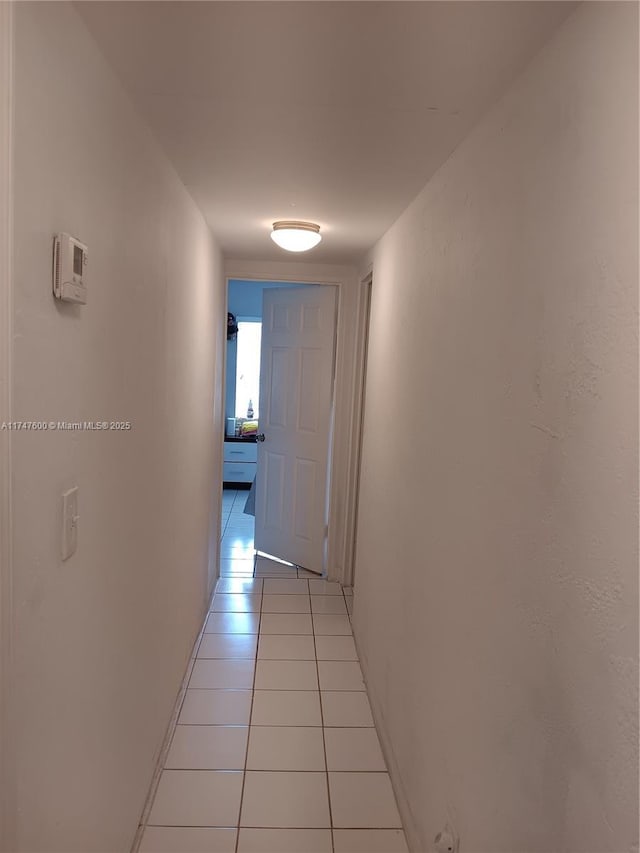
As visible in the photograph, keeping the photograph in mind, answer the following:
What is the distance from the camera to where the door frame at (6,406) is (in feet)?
3.16

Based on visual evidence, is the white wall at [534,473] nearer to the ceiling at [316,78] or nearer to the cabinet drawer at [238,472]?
the ceiling at [316,78]

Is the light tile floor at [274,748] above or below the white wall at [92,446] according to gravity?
A: below

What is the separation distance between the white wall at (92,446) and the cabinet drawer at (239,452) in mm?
5068

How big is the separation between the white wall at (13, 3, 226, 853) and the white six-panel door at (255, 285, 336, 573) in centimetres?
210

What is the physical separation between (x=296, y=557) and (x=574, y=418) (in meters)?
3.91

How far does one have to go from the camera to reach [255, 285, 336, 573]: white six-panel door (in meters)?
4.61

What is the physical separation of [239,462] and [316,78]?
643 centimetres

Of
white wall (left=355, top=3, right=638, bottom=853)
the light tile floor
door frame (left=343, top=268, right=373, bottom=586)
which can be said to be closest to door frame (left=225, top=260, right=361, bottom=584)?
door frame (left=343, top=268, right=373, bottom=586)

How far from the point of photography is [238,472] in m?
7.70

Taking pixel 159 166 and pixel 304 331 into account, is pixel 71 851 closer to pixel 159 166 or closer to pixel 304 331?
pixel 159 166

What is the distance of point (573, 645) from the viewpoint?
3.52ft

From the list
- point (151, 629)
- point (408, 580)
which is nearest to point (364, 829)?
point (408, 580)

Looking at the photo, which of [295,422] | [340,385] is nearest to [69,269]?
[340,385]

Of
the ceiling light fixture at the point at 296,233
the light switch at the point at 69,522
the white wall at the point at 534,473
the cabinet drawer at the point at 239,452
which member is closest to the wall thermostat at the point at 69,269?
the light switch at the point at 69,522
